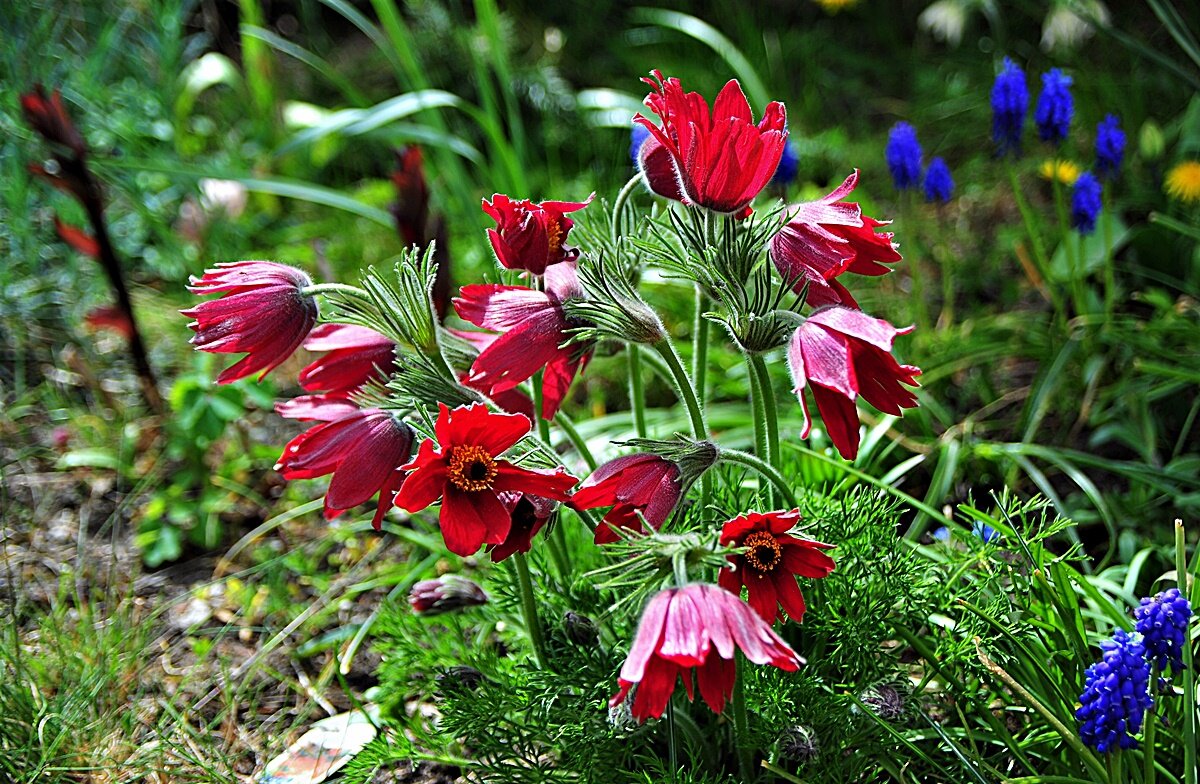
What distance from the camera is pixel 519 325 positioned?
1.02m

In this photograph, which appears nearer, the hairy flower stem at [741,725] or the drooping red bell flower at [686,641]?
the drooping red bell flower at [686,641]

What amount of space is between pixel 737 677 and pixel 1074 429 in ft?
3.63

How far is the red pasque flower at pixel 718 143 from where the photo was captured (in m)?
0.95

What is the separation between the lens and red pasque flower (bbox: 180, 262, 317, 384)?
1033mm

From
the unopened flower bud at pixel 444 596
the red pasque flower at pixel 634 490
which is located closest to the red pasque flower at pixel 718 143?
the red pasque flower at pixel 634 490

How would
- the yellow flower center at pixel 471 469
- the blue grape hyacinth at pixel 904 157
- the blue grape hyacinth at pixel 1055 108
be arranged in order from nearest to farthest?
the yellow flower center at pixel 471 469 → the blue grape hyacinth at pixel 1055 108 → the blue grape hyacinth at pixel 904 157

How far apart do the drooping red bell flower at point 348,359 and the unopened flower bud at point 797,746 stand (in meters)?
0.57

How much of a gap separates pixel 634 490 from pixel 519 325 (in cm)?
20

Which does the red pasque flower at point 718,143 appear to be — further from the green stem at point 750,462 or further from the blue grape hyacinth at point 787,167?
the blue grape hyacinth at point 787,167

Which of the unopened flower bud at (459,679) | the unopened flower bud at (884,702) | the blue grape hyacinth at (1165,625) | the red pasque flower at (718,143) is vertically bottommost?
the unopened flower bud at (459,679)

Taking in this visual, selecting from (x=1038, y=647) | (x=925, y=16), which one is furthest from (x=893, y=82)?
(x=1038, y=647)

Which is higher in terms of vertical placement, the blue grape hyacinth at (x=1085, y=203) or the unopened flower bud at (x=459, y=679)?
the blue grape hyacinth at (x=1085, y=203)

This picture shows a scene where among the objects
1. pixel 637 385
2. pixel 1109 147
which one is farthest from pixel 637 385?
pixel 1109 147

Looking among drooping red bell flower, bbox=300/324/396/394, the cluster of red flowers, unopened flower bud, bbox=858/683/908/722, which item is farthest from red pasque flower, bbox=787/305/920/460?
drooping red bell flower, bbox=300/324/396/394
